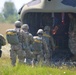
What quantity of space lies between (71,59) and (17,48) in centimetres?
340

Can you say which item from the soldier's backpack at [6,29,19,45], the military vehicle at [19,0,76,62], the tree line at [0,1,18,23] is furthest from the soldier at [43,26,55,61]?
the tree line at [0,1,18,23]

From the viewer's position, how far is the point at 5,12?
507 feet

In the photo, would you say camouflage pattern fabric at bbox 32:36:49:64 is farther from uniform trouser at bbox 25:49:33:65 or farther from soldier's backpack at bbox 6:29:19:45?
soldier's backpack at bbox 6:29:19:45

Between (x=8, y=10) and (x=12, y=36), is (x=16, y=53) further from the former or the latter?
(x=8, y=10)

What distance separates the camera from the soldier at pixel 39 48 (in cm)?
1355

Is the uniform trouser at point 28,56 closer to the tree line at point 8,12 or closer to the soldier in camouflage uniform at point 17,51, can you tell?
the soldier in camouflage uniform at point 17,51

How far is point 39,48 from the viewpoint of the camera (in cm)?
1362

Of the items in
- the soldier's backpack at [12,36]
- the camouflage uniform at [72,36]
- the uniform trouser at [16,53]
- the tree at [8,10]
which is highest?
the soldier's backpack at [12,36]

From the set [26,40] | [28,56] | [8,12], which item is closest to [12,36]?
[26,40]

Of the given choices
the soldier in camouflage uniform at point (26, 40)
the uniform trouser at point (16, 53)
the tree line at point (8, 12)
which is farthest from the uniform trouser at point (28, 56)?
the tree line at point (8, 12)

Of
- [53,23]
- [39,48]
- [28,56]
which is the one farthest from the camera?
[53,23]

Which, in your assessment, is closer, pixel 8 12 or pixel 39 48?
pixel 39 48

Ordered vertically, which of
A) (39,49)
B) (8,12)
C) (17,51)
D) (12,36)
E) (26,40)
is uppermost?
(12,36)

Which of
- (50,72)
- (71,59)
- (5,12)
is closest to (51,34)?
(71,59)
